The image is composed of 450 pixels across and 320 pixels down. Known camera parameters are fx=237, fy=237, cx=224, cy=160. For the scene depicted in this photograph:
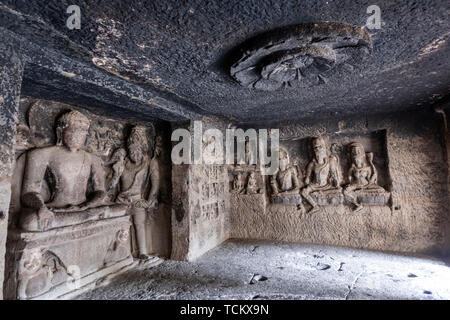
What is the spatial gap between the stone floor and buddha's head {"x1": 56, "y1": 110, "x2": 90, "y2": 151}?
164 cm

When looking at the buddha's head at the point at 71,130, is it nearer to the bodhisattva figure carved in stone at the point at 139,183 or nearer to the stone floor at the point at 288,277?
the bodhisattva figure carved in stone at the point at 139,183

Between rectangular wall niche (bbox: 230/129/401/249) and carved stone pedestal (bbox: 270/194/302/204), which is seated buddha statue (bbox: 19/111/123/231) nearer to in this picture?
rectangular wall niche (bbox: 230/129/401/249)

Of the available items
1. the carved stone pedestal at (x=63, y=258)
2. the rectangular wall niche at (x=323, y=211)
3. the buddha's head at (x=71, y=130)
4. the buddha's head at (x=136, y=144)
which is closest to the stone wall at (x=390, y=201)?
the rectangular wall niche at (x=323, y=211)

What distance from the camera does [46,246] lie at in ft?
7.37

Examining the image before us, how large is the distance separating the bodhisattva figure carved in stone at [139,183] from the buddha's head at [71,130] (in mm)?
778

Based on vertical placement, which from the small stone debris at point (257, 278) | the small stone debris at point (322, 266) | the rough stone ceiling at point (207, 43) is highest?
the rough stone ceiling at point (207, 43)

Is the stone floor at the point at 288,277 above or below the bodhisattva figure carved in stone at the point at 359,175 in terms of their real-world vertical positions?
below

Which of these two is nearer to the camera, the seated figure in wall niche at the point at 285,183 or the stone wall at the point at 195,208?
the stone wall at the point at 195,208

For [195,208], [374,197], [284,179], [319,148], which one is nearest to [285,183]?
[284,179]

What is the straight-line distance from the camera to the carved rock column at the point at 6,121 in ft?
5.03

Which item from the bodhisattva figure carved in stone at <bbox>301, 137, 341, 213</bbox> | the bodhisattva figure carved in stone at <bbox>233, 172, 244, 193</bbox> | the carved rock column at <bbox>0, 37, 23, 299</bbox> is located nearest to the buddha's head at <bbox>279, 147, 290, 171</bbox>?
the bodhisattva figure carved in stone at <bbox>301, 137, 341, 213</bbox>

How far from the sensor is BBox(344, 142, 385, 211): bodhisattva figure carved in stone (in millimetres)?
3984

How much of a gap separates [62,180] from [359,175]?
433 centimetres

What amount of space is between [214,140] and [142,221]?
5.81 ft
